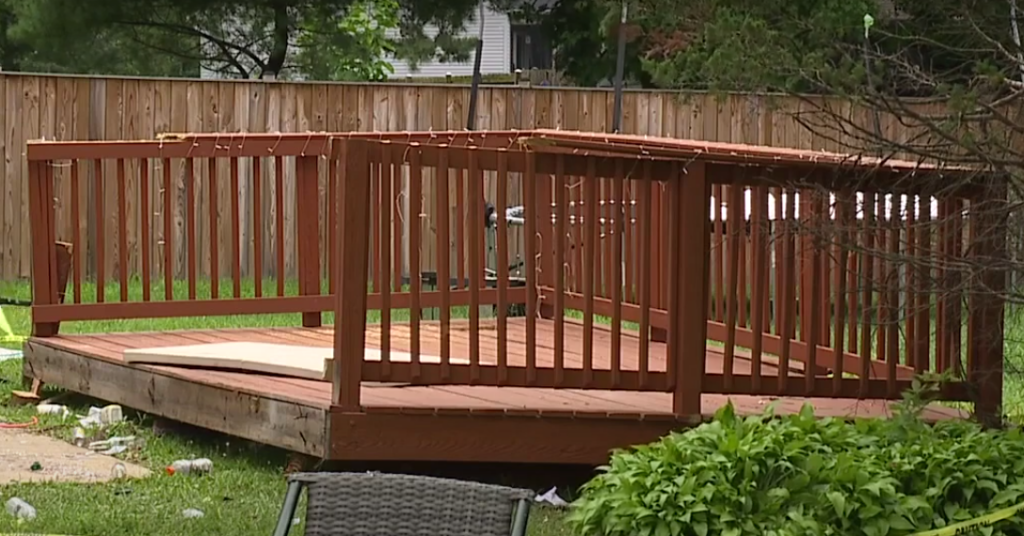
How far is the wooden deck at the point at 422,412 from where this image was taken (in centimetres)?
649

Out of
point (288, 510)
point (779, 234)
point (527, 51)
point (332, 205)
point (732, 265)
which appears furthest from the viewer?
point (527, 51)

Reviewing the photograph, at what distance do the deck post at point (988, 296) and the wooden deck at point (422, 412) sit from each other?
416 millimetres

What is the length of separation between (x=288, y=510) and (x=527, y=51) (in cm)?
2931

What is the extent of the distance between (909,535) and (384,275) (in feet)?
9.04

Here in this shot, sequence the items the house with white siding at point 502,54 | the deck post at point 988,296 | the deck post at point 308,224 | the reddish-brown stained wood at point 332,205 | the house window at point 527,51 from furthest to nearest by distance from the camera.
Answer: the house with white siding at point 502,54 < the house window at point 527,51 < the deck post at point 308,224 < the reddish-brown stained wood at point 332,205 < the deck post at point 988,296

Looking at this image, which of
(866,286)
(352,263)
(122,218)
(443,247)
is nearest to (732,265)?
(866,286)

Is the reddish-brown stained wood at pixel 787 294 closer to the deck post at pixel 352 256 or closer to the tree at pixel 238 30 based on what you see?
the deck post at pixel 352 256

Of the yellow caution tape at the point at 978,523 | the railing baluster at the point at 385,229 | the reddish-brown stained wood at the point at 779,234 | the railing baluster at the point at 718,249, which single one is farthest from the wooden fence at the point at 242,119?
the yellow caution tape at the point at 978,523

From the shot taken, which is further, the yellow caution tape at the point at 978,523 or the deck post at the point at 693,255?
the deck post at the point at 693,255

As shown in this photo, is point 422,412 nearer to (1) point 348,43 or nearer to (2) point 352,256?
(2) point 352,256

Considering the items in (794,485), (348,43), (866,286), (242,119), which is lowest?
(794,485)

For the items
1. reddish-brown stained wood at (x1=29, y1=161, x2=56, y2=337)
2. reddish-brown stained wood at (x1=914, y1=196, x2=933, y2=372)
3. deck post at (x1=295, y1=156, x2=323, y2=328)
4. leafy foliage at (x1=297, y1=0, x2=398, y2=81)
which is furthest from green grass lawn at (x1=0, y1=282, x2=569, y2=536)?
leafy foliage at (x1=297, y1=0, x2=398, y2=81)

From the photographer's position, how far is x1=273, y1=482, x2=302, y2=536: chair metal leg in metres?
3.76

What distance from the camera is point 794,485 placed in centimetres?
453
